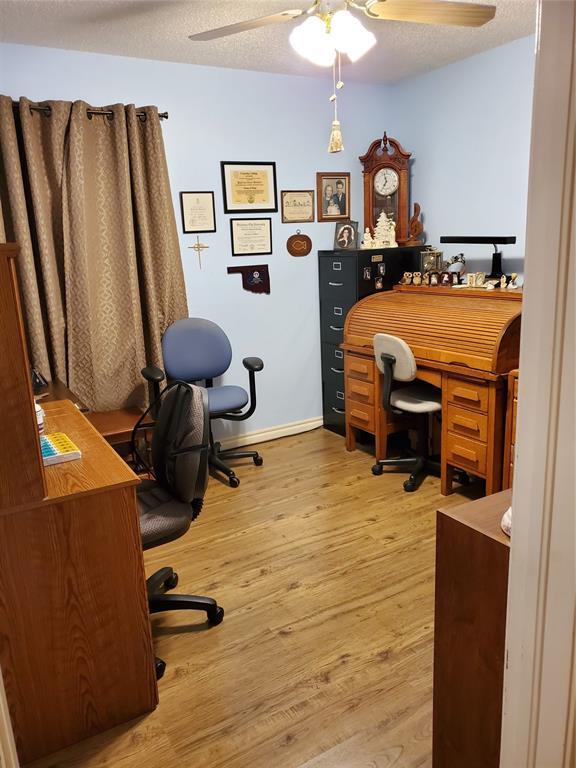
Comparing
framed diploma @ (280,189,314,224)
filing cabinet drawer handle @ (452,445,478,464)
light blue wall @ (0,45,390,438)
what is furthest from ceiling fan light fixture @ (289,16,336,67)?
filing cabinet drawer handle @ (452,445,478,464)

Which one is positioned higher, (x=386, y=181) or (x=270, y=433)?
(x=386, y=181)

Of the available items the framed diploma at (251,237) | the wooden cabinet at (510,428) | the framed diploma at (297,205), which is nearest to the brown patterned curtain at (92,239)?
the framed diploma at (251,237)

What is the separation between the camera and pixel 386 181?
4207 millimetres

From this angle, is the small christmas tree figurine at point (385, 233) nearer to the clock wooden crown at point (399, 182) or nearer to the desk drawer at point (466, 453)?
the clock wooden crown at point (399, 182)

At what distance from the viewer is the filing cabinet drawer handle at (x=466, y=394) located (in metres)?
3.04

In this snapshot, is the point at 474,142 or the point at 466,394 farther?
the point at 474,142

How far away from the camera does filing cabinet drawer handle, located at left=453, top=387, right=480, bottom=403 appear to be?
3045 millimetres

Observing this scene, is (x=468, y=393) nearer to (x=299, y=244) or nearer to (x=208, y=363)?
(x=208, y=363)

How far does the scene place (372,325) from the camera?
3.72 meters

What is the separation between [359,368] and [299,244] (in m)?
1.02

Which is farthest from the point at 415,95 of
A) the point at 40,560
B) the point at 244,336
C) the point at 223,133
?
the point at 40,560

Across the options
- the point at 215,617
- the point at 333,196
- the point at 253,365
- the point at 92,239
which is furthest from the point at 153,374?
the point at 333,196

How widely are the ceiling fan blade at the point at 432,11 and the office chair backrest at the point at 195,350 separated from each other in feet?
6.58

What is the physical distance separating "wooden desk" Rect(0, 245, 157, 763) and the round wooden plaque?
2.62 meters
